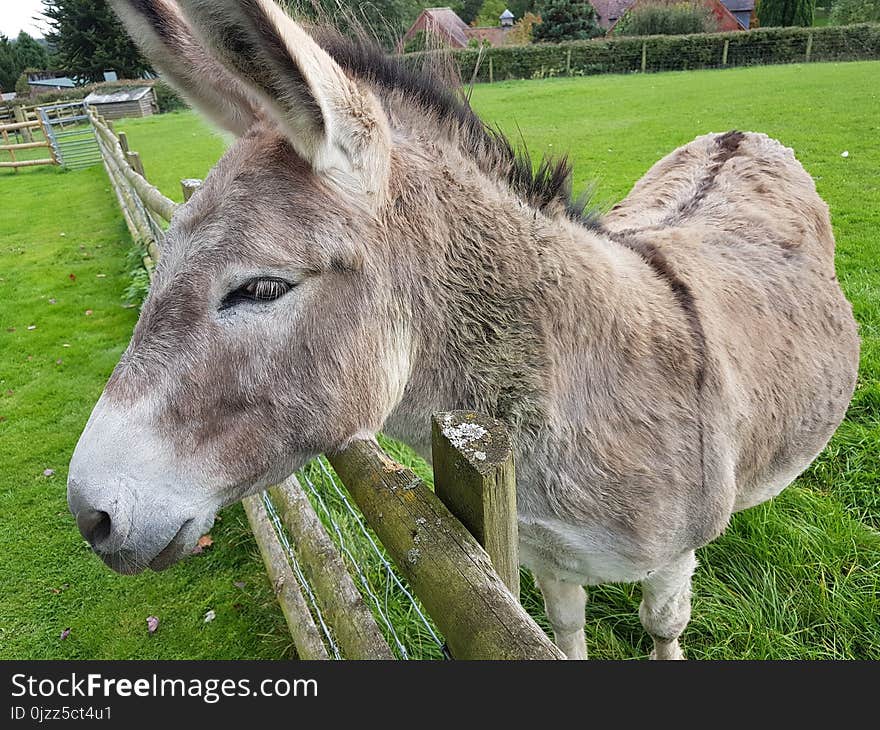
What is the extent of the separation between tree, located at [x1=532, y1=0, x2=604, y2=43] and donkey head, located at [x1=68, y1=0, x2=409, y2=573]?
47702 millimetres

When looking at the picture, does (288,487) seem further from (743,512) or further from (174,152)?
(174,152)

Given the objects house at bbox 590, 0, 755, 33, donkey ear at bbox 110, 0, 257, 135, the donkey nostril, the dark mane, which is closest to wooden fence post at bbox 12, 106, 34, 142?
donkey ear at bbox 110, 0, 257, 135

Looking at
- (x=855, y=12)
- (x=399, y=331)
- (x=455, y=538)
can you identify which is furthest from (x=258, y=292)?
(x=855, y=12)

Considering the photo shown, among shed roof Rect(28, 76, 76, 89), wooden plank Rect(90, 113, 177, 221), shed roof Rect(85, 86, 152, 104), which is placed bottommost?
wooden plank Rect(90, 113, 177, 221)

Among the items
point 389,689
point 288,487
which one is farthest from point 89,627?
point 389,689

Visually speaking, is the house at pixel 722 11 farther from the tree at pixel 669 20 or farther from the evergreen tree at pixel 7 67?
the evergreen tree at pixel 7 67

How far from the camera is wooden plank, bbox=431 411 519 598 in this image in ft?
4.37

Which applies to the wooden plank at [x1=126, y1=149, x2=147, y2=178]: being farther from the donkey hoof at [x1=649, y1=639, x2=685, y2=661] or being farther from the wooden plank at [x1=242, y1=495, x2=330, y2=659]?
the donkey hoof at [x1=649, y1=639, x2=685, y2=661]

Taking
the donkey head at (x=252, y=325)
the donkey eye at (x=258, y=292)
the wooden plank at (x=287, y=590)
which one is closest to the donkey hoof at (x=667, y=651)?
the wooden plank at (x=287, y=590)

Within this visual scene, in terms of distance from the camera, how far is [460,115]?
1819mm

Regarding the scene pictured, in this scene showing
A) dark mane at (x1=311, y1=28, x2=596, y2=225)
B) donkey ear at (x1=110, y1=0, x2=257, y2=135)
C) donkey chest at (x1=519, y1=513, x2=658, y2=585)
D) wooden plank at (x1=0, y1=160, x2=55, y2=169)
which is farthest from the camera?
wooden plank at (x1=0, y1=160, x2=55, y2=169)

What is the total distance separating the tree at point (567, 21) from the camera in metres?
42.5

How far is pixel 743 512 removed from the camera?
10.7ft

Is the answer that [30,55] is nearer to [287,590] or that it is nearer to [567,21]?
[567,21]
